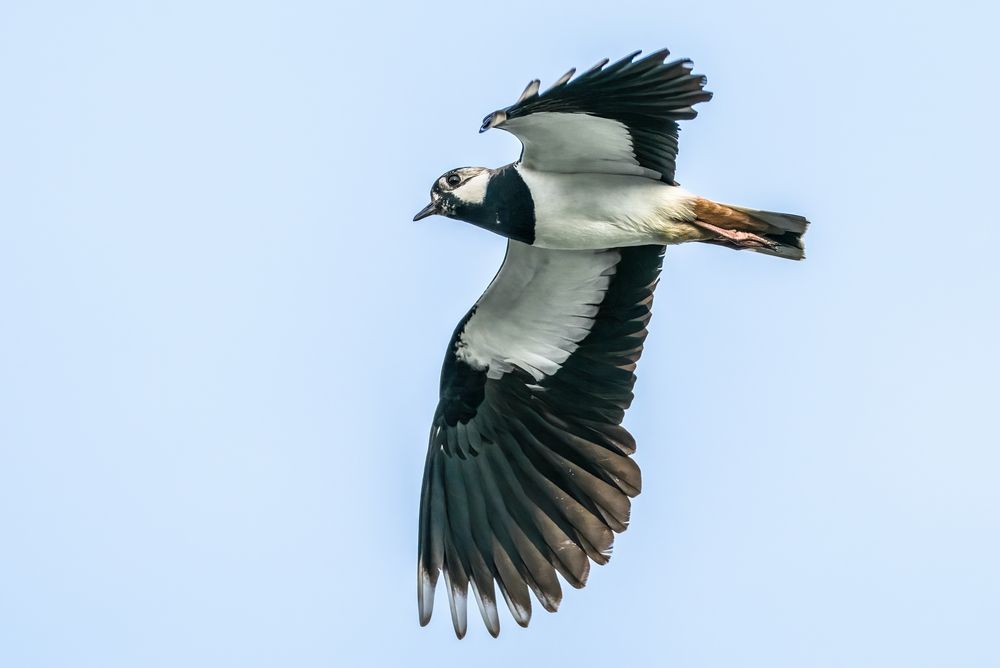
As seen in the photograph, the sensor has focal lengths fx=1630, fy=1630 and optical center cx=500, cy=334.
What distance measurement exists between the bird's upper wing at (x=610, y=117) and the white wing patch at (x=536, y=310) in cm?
79

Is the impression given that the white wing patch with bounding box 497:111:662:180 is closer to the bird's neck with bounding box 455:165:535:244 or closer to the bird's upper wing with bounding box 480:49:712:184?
the bird's upper wing with bounding box 480:49:712:184

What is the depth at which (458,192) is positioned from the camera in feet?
33.1

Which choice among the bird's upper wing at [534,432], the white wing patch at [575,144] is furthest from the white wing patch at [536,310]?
the white wing patch at [575,144]

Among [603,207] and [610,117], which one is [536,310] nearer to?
[603,207]

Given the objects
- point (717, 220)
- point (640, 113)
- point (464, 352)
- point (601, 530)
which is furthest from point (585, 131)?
point (601, 530)

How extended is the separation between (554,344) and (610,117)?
184 cm

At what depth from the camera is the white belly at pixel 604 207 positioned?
996 cm

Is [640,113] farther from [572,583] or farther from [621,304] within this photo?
[572,583]

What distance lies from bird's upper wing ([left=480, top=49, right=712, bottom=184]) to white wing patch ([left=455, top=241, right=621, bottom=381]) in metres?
0.79

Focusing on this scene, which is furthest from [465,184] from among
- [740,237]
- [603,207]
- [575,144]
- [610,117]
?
[740,237]

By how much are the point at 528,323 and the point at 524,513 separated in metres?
1.26

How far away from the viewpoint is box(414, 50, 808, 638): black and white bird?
32.6 feet

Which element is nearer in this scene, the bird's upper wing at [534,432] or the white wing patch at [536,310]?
the bird's upper wing at [534,432]

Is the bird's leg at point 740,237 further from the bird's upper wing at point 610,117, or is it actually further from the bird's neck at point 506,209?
the bird's neck at point 506,209
